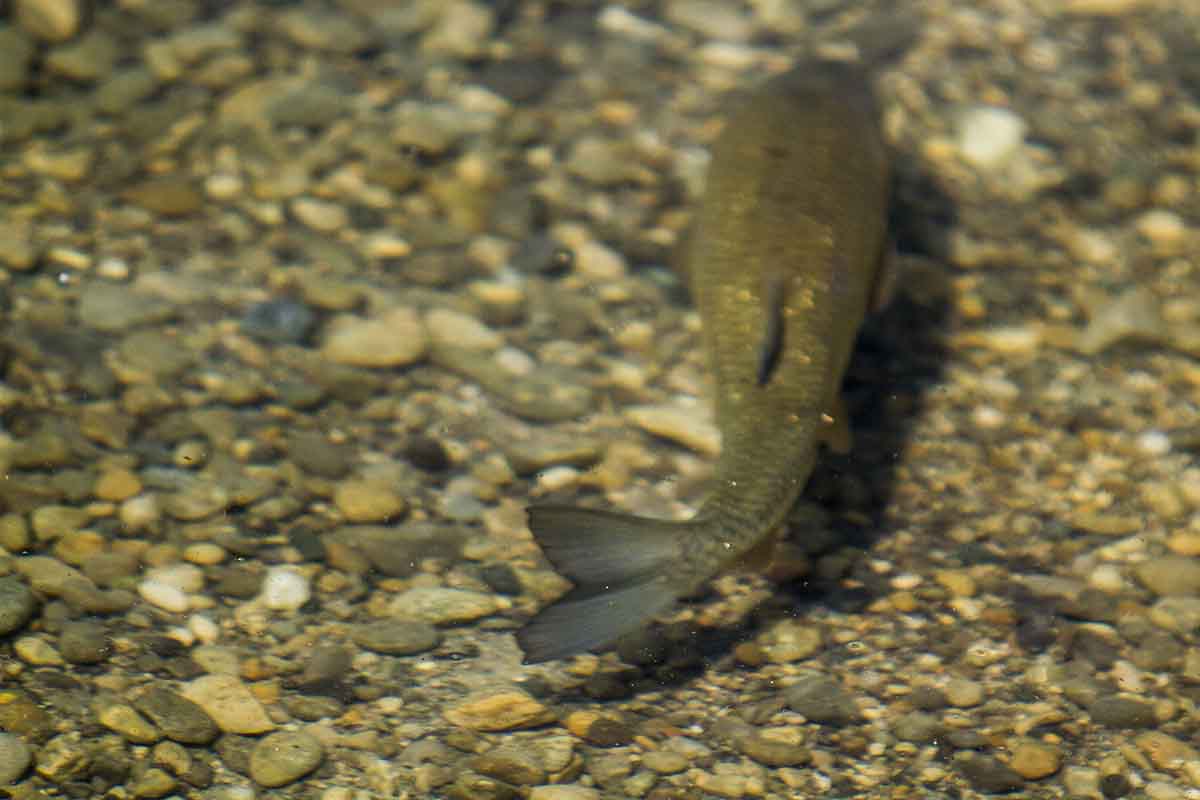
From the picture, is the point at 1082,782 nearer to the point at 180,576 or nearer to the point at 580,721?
the point at 580,721

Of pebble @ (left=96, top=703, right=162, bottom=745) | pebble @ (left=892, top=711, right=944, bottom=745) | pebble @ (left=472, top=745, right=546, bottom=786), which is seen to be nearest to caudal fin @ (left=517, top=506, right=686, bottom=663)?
pebble @ (left=472, top=745, right=546, bottom=786)

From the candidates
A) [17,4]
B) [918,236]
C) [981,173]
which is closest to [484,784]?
[918,236]

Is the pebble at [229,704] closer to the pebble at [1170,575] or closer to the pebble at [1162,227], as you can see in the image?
the pebble at [1170,575]

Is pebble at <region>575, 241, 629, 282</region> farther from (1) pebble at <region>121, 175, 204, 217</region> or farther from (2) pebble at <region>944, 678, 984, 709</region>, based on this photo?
(2) pebble at <region>944, 678, 984, 709</region>

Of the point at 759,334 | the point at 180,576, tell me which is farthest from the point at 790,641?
the point at 180,576

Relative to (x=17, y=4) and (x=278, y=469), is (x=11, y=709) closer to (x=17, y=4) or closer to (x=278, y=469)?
(x=278, y=469)
